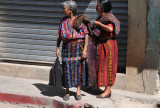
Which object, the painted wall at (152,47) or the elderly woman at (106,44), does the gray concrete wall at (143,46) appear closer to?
the painted wall at (152,47)

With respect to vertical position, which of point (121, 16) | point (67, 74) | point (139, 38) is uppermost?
point (121, 16)

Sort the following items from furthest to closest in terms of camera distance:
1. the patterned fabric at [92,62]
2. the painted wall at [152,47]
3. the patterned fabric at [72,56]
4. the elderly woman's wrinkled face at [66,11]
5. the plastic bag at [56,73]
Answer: the painted wall at [152,47]
the patterned fabric at [92,62]
the plastic bag at [56,73]
the patterned fabric at [72,56]
the elderly woman's wrinkled face at [66,11]

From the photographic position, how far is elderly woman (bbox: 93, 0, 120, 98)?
500 cm

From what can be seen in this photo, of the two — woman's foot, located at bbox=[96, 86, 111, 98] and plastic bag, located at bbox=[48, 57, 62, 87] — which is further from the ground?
plastic bag, located at bbox=[48, 57, 62, 87]

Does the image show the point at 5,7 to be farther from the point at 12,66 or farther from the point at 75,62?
the point at 75,62

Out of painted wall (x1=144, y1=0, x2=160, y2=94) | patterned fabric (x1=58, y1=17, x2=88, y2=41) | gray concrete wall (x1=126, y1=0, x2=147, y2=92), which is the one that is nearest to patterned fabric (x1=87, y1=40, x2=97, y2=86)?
patterned fabric (x1=58, y1=17, x2=88, y2=41)

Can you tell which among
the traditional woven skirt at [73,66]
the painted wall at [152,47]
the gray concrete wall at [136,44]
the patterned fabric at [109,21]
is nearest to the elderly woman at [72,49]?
the traditional woven skirt at [73,66]

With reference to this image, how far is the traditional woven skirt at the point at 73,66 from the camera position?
509 centimetres

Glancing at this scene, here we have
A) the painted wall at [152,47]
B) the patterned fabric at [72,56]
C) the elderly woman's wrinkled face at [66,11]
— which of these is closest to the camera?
the elderly woman's wrinkled face at [66,11]

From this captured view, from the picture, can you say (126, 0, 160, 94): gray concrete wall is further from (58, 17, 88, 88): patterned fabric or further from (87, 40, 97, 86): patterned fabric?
(58, 17, 88, 88): patterned fabric

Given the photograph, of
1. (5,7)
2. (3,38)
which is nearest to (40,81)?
(3,38)

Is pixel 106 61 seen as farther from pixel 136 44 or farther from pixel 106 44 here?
pixel 136 44

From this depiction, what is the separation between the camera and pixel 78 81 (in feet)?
17.1

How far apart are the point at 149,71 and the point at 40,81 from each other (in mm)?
2265
